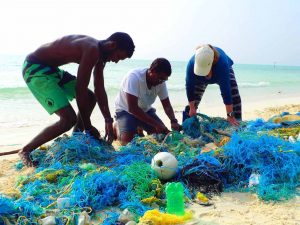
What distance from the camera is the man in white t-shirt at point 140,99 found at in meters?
4.51

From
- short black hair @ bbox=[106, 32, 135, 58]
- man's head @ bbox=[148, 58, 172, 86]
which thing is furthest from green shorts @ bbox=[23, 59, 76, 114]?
man's head @ bbox=[148, 58, 172, 86]

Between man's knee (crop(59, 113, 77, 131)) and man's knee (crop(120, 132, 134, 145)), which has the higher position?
man's knee (crop(59, 113, 77, 131))

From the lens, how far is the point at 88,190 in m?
2.89

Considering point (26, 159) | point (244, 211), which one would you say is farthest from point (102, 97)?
point (244, 211)

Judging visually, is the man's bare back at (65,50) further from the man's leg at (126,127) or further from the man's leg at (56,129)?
the man's leg at (126,127)

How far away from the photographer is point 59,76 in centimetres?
434

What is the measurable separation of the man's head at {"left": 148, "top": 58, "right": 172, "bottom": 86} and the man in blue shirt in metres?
0.51

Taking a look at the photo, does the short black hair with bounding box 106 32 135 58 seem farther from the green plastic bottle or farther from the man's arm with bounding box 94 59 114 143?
the green plastic bottle

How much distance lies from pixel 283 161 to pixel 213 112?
6114 mm

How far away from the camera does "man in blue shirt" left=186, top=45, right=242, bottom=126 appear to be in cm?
464

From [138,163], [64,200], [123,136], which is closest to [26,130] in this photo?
[123,136]

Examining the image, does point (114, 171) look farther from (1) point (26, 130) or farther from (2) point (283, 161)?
(1) point (26, 130)

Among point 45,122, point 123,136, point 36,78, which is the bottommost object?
point 45,122

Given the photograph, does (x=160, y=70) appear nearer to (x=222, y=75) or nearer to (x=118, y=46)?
(x=118, y=46)
